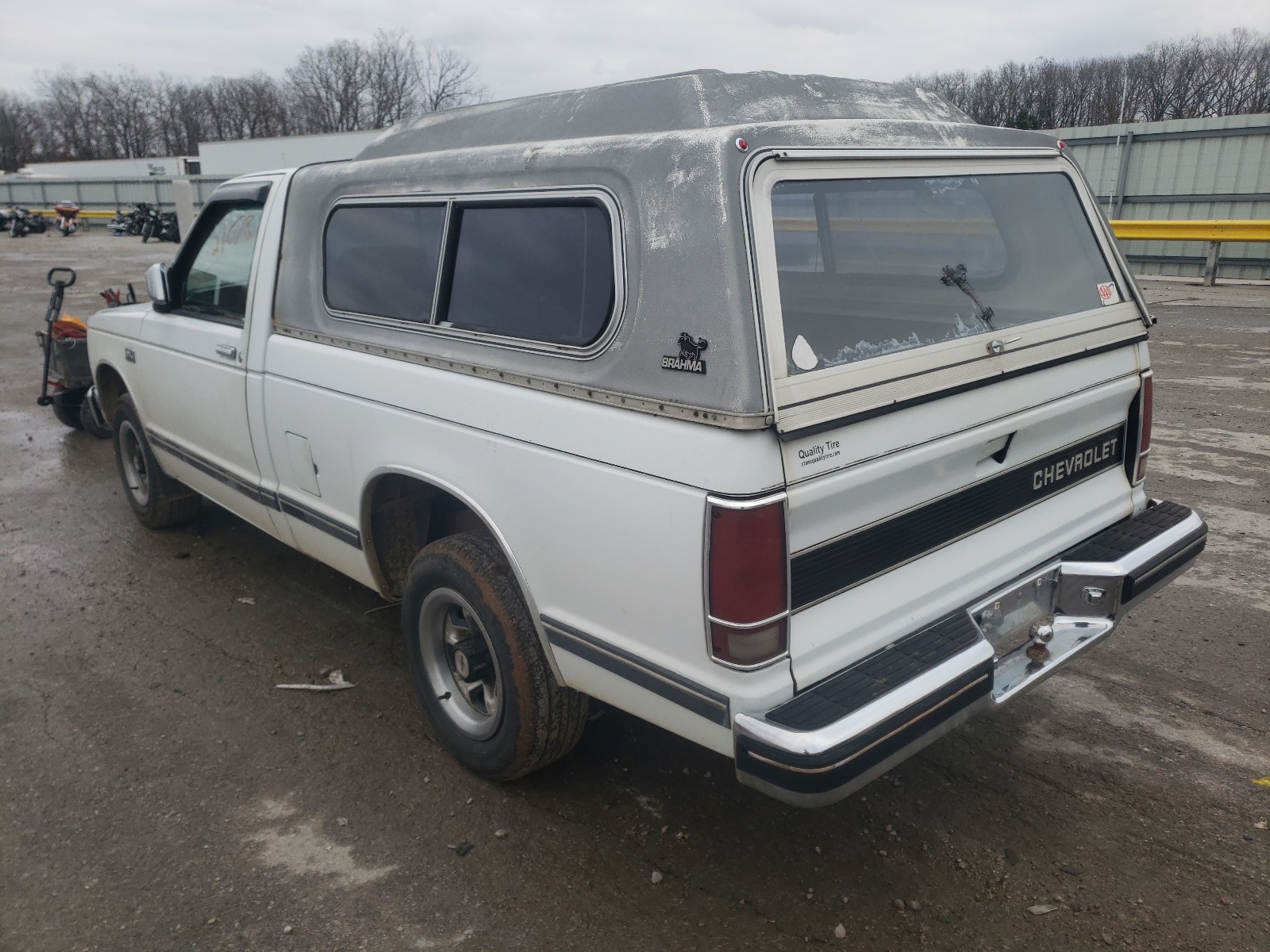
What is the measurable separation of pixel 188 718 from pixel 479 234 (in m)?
2.21

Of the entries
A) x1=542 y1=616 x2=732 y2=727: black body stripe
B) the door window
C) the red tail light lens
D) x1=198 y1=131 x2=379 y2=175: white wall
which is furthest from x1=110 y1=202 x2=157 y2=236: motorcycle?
the red tail light lens

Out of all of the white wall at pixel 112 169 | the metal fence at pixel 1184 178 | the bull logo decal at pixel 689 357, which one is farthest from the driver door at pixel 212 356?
the white wall at pixel 112 169

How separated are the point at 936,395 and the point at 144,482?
15.5 feet

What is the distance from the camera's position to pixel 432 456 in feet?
9.81

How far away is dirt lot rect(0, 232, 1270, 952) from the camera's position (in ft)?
8.48

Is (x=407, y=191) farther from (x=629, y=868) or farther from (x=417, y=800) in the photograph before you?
(x=629, y=868)

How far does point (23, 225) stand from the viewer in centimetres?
3322

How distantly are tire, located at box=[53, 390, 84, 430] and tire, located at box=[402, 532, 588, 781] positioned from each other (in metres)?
5.82

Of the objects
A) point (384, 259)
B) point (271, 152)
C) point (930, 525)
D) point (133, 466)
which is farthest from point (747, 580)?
point (271, 152)

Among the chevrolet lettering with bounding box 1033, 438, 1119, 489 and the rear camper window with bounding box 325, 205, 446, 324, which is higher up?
the rear camper window with bounding box 325, 205, 446, 324

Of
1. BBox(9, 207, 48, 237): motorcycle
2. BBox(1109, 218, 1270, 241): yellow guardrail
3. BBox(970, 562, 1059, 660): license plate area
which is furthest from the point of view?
BBox(9, 207, 48, 237): motorcycle

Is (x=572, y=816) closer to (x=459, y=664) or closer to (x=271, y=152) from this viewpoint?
(x=459, y=664)

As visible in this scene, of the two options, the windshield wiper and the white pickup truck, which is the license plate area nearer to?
the white pickup truck

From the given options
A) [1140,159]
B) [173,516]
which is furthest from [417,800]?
[1140,159]
